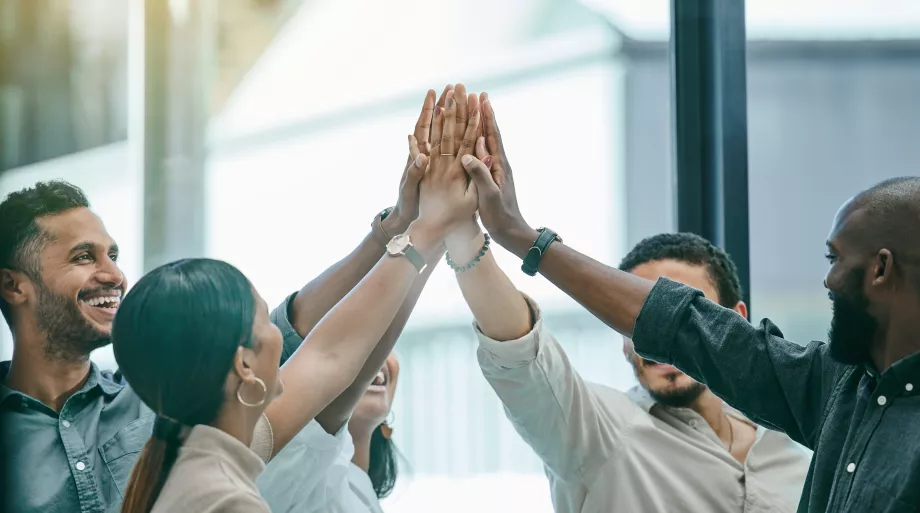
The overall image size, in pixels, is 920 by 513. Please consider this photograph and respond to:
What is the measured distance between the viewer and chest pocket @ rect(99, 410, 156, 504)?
191 centimetres

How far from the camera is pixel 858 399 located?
160cm

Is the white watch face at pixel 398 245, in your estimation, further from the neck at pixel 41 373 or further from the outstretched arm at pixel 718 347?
the neck at pixel 41 373

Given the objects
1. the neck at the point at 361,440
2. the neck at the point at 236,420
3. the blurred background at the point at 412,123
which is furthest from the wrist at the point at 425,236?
the blurred background at the point at 412,123

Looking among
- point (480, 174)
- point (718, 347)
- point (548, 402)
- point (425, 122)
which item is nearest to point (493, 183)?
point (480, 174)

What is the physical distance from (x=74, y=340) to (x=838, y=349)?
4.79 ft

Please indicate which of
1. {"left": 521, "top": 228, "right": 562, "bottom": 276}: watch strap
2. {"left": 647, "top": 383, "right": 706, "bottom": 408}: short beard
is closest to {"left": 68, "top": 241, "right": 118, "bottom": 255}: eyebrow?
{"left": 521, "top": 228, "right": 562, "bottom": 276}: watch strap

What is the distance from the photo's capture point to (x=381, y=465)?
2.56 meters

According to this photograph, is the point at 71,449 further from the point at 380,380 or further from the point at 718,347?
the point at 718,347

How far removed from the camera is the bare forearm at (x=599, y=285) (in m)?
1.79

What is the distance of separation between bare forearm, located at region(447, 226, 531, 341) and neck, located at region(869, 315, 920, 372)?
0.67 metres

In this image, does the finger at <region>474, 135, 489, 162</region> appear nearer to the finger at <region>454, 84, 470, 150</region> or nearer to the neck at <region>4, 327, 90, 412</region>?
the finger at <region>454, 84, 470, 150</region>

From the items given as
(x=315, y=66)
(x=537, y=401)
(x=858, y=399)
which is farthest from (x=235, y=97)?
(x=858, y=399)

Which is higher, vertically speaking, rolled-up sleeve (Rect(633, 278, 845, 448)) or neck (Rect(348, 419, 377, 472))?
rolled-up sleeve (Rect(633, 278, 845, 448))

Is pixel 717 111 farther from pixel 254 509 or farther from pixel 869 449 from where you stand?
pixel 254 509
